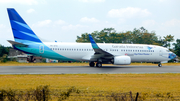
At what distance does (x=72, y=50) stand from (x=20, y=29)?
23.4 feet

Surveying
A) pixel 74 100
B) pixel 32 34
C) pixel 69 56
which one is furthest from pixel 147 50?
pixel 74 100

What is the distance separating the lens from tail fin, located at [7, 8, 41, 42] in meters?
24.1

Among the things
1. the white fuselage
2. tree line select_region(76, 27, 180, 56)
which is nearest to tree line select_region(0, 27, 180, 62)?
tree line select_region(76, 27, 180, 56)

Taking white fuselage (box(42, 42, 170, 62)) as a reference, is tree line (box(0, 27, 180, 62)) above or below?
above

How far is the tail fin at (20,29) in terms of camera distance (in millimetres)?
24109

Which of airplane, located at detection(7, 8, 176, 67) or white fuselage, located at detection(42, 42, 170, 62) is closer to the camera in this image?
airplane, located at detection(7, 8, 176, 67)

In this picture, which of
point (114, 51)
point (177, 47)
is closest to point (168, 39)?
point (177, 47)

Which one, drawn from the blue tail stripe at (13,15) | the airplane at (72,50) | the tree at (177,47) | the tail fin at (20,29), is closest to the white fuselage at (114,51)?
the airplane at (72,50)

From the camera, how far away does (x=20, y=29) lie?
80.8ft

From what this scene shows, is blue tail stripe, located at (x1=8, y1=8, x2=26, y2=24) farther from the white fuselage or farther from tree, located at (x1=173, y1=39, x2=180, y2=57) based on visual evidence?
tree, located at (x1=173, y1=39, x2=180, y2=57)

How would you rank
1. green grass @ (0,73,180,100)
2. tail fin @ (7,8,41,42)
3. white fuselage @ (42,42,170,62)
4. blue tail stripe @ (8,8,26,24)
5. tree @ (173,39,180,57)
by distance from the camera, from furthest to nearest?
tree @ (173,39,180,57) → white fuselage @ (42,42,170,62) → tail fin @ (7,8,41,42) → blue tail stripe @ (8,8,26,24) → green grass @ (0,73,180,100)

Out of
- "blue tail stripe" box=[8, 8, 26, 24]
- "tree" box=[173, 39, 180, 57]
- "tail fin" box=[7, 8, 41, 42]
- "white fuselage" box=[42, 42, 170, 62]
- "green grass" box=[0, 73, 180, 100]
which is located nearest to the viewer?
"green grass" box=[0, 73, 180, 100]

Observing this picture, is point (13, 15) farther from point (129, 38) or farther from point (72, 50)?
point (129, 38)

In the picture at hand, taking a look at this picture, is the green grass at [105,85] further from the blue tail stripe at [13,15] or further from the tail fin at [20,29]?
the blue tail stripe at [13,15]
